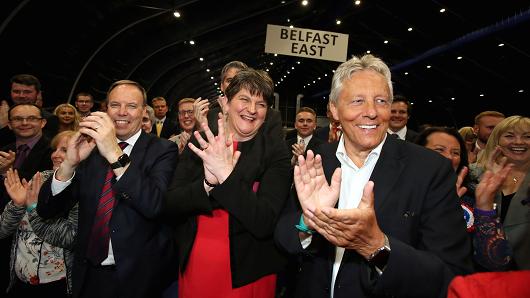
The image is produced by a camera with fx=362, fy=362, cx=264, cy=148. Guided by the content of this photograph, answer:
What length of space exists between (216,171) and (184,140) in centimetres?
247

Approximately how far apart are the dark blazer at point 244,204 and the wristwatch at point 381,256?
0.70 metres

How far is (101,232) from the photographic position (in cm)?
217

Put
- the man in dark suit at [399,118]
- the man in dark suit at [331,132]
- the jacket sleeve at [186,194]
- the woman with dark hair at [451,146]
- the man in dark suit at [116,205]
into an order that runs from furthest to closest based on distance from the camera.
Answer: the man in dark suit at [399,118]
the man in dark suit at [331,132]
the woman with dark hair at [451,146]
the man in dark suit at [116,205]
the jacket sleeve at [186,194]

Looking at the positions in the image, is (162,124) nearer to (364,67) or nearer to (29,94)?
(29,94)

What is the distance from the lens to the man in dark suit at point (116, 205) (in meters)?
2.08

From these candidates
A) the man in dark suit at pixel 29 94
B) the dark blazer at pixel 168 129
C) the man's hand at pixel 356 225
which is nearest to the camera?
the man's hand at pixel 356 225

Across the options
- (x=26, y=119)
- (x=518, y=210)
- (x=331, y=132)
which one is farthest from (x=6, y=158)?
(x=518, y=210)

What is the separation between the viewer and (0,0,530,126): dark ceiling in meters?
8.09

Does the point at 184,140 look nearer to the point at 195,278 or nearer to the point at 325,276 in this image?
the point at 195,278

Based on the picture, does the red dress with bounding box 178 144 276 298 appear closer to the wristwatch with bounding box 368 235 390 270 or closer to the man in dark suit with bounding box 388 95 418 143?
the wristwatch with bounding box 368 235 390 270

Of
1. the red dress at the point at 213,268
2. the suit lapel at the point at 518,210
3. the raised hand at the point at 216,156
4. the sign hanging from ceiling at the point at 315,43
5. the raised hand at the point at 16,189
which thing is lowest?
the red dress at the point at 213,268

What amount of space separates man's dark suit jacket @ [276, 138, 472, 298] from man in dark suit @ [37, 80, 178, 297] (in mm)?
897

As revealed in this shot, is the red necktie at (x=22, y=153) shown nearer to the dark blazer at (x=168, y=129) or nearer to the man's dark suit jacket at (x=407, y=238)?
the dark blazer at (x=168, y=129)

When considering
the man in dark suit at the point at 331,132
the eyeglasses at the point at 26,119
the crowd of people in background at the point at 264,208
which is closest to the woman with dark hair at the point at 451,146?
Answer: the crowd of people in background at the point at 264,208
